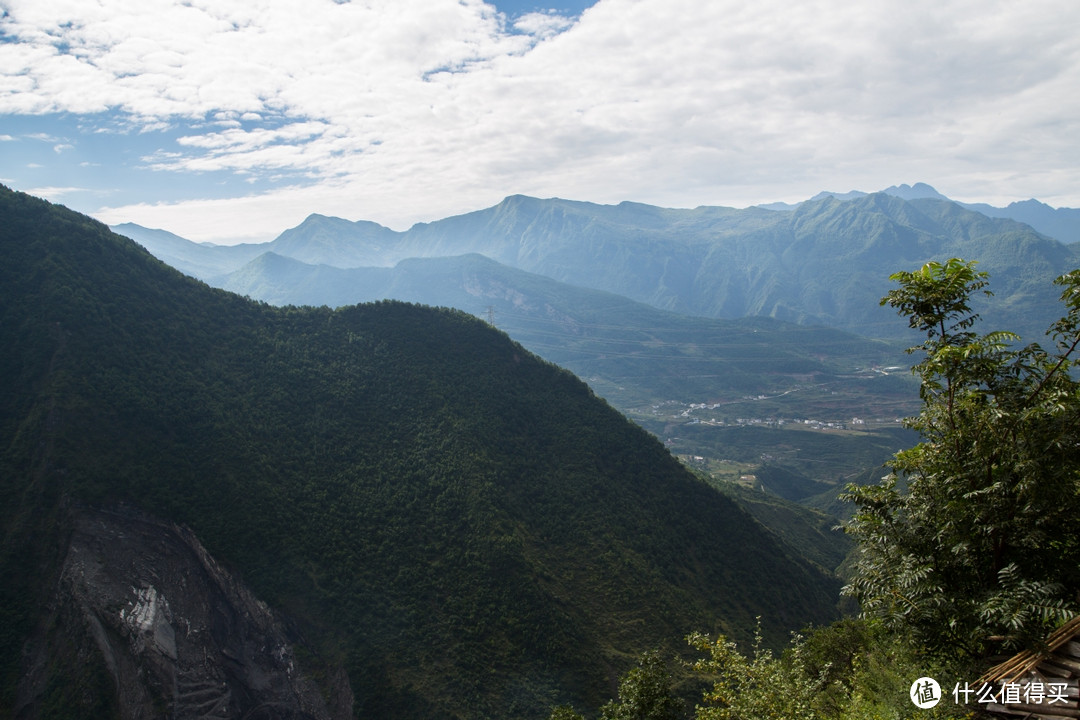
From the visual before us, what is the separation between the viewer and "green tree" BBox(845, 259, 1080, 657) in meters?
10.6

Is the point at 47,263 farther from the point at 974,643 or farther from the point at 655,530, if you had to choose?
the point at 974,643

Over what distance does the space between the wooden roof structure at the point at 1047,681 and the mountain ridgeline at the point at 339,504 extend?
48105 millimetres

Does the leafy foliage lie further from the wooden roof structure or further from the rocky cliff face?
the rocky cliff face

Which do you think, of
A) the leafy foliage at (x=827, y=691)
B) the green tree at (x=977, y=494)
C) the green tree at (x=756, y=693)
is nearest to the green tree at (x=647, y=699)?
the leafy foliage at (x=827, y=691)

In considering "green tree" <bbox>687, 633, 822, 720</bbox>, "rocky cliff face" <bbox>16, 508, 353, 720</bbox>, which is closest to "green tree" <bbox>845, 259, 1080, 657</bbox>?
"green tree" <bbox>687, 633, 822, 720</bbox>

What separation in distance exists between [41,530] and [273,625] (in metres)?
21.9

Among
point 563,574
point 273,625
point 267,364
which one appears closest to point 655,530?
point 563,574

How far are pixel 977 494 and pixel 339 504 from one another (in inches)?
2504

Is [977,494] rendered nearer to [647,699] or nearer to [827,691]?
[827,691]

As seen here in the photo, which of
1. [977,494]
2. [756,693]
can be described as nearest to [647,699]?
[756,693]

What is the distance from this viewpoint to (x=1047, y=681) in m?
9.91

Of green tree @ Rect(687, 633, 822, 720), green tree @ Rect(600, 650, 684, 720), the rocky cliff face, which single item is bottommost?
the rocky cliff face

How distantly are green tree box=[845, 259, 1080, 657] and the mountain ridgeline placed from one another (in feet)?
154

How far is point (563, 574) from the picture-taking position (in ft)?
217
